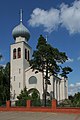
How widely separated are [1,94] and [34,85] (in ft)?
23.8

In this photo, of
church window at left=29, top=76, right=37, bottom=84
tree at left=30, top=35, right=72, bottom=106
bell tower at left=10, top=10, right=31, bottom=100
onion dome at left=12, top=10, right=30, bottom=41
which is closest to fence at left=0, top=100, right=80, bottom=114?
tree at left=30, top=35, right=72, bottom=106

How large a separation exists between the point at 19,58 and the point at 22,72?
3.25m

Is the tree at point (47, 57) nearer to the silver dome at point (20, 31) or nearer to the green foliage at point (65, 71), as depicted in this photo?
the green foliage at point (65, 71)

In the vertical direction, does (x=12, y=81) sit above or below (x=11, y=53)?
below

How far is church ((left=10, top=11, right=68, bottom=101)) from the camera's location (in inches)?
2101

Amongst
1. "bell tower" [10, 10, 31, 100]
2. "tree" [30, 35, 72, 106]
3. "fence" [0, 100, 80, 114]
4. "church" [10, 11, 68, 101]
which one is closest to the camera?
"fence" [0, 100, 80, 114]

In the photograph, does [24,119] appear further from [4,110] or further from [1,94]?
[1,94]

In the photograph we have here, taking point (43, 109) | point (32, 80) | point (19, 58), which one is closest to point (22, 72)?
point (32, 80)

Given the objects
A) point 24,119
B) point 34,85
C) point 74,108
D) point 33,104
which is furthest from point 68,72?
point 24,119

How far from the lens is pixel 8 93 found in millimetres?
54938

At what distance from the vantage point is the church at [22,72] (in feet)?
175

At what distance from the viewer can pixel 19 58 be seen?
55719 millimetres

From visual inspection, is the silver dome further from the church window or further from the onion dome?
the church window

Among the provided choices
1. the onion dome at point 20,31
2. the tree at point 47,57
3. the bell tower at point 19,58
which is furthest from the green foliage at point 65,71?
the onion dome at point 20,31
